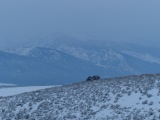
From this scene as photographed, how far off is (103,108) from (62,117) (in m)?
3.25

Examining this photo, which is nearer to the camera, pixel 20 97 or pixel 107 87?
pixel 107 87

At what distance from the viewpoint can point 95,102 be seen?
36531 millimetres

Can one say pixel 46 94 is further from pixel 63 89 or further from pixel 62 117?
pixel 62 117

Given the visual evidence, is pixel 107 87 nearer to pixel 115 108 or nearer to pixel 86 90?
pixel 86 90

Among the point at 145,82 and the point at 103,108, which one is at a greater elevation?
the point at 145,82

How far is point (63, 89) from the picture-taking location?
43.1 m

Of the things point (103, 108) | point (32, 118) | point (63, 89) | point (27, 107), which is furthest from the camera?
point (63, 89)

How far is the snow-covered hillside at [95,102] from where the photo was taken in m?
32.8

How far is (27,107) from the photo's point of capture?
4016cm

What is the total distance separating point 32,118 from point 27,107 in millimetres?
2835

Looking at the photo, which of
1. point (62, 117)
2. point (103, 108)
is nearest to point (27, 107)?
point (62, 117)

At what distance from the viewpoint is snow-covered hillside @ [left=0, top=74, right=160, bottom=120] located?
32.8 meters

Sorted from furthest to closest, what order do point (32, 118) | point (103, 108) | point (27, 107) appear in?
point (27, 107), point (32, 118), point (103, 108)

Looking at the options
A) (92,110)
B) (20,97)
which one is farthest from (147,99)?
(20,97)
